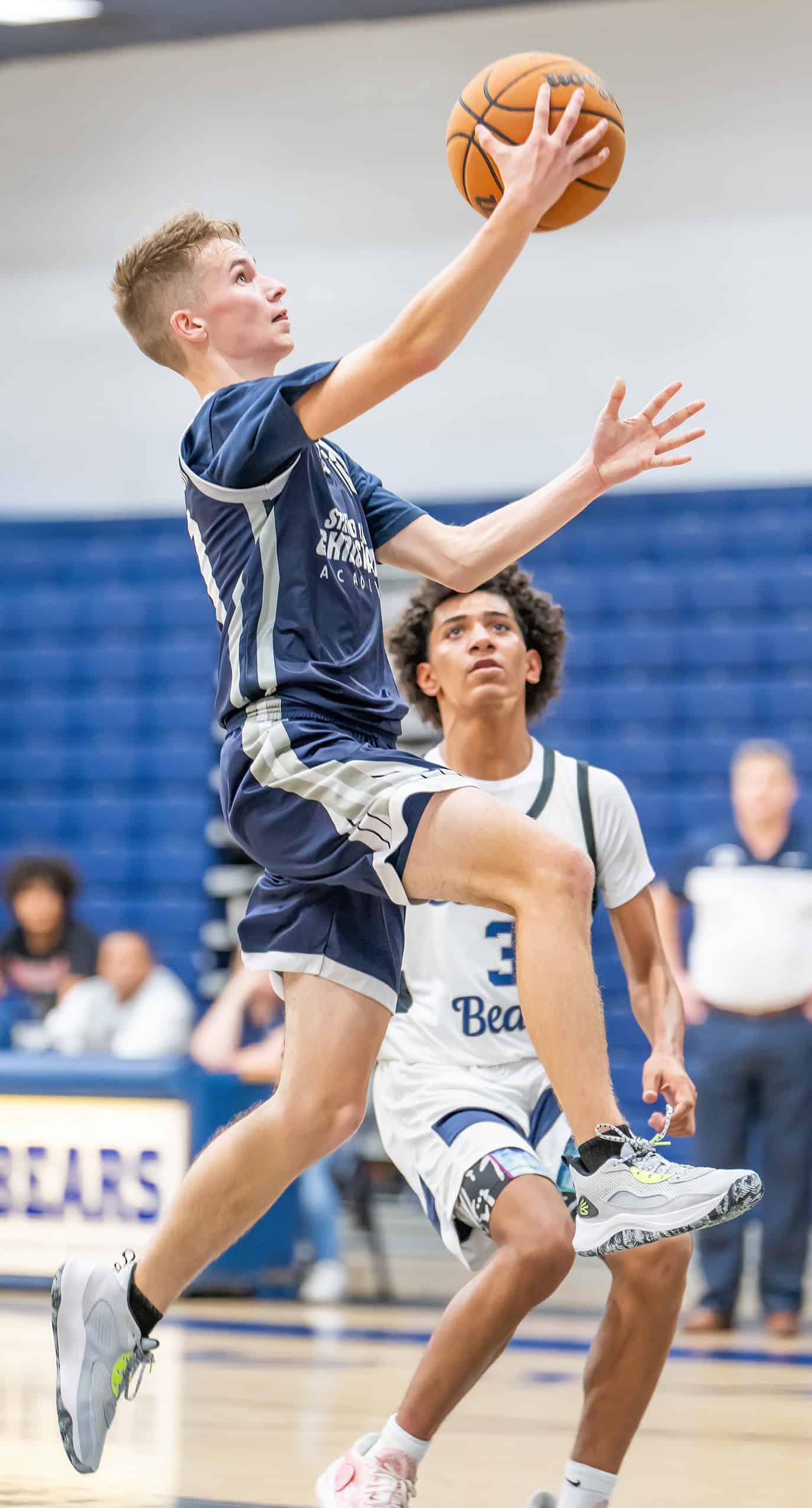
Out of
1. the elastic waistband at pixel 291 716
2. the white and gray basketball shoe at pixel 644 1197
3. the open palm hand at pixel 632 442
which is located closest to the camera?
the white and gray basketball shoe at pixel 644 1197

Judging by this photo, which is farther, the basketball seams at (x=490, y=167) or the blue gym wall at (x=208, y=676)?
the blue gym wall at (x=208, y=676)

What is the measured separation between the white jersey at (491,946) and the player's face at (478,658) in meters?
0.17

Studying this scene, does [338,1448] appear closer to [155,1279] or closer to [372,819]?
[155,1279]

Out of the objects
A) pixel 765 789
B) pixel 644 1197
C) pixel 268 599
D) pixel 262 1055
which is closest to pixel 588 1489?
pixel 644 1197

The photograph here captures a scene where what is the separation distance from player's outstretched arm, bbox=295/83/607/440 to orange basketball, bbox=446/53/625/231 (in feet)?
0.44

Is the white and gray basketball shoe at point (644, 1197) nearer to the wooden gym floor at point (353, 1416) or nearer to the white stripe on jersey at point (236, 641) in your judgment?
the white stripe on jersey at point (236, 641)

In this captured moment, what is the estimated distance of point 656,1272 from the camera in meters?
2.90

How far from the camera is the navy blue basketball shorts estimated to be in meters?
2.71

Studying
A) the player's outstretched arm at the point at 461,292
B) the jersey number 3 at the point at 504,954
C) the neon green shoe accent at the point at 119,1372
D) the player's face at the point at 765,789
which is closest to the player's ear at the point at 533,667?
the jersey number 3 at the point at 504,954

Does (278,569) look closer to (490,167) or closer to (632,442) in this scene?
(632,442)

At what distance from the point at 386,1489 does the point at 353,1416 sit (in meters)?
1.35

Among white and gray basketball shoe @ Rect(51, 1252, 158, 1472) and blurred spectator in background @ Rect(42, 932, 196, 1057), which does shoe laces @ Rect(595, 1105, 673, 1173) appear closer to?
white and gray basketball shoe @ Rect(51, 1252, 158, 1472)

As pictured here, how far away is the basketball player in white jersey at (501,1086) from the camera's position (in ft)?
9.64

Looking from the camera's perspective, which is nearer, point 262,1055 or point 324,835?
point 324,835
